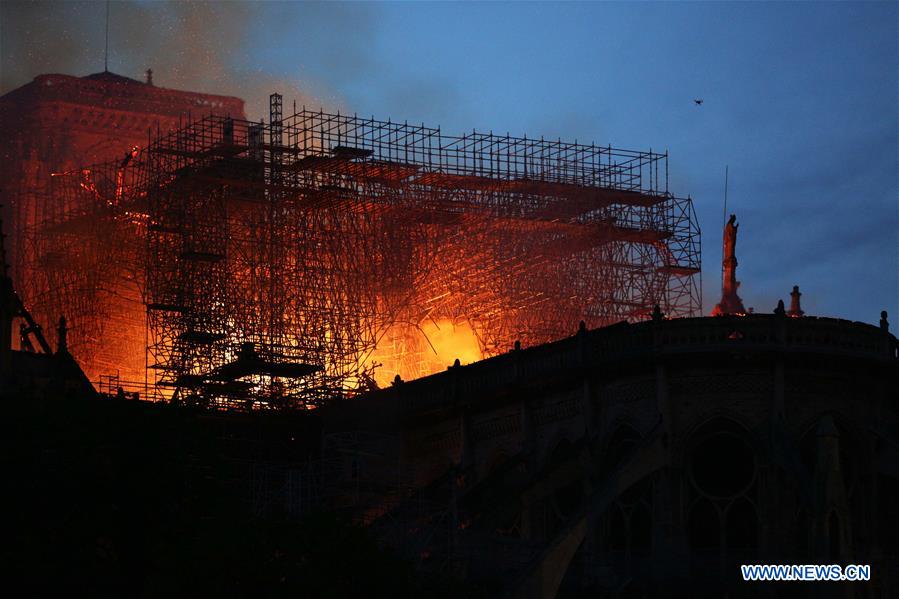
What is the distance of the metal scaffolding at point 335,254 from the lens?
7400 centimetres

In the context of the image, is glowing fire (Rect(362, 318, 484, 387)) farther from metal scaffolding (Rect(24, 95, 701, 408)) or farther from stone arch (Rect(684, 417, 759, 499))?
stone arch (Rect(684, 417, 759, 499))

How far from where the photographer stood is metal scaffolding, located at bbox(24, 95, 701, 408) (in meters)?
74.0

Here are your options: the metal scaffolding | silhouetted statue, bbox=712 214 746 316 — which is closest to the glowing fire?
the metal scaffolding

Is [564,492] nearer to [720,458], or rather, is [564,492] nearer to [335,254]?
[720,458]

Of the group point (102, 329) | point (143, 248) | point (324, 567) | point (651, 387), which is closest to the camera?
point (324, 567)

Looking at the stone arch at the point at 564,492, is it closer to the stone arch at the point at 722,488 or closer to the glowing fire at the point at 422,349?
the stone arch at the point at 722,488

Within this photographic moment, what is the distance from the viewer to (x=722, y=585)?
51.5m

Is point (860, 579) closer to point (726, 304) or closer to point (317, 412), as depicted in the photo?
point (726, 304)

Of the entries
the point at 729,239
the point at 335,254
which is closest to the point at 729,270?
the point at 729,239

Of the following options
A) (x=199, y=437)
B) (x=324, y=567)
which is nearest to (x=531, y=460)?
(x=199, y=437)

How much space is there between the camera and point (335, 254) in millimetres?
78562

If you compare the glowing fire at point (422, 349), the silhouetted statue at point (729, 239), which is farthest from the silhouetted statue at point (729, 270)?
the glowing fire at point (422, 349)

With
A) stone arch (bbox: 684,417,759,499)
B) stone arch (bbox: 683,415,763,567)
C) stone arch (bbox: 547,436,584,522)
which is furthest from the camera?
stone arch (bbox: 547,436,584,522)

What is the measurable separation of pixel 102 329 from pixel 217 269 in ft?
48.8
